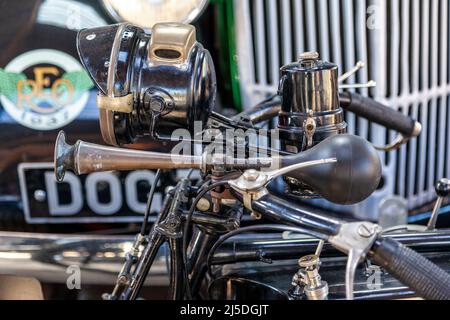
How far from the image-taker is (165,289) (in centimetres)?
142

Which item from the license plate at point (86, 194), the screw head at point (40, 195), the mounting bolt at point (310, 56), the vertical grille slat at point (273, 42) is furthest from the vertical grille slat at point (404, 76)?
the screw head at point (40, 195)

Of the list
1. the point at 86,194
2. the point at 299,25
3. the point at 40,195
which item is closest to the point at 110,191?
the point at 86,194

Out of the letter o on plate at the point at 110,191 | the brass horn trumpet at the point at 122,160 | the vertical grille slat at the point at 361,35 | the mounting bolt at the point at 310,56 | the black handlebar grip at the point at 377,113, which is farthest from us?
the letter o on plate at the point at 110,191

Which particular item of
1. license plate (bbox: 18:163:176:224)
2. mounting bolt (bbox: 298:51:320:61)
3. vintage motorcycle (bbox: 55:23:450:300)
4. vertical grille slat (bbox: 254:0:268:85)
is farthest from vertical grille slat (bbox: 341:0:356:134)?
license plate (bbox: 18:163:176:224)

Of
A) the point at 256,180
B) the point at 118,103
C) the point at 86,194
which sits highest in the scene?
the point at 118,103

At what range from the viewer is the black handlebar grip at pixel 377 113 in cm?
125

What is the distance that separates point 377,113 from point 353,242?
0.60m

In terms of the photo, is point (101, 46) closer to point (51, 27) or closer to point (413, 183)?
point (51, 27)

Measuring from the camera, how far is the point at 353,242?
74 cm

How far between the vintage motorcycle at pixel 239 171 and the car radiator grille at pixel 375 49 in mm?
323

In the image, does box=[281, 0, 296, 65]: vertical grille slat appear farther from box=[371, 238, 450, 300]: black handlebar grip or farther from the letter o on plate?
box=[371, 238, 450, 300]: black handlebar grip

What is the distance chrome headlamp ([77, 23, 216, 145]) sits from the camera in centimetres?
91

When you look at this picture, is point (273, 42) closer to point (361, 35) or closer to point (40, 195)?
point (361, 35)

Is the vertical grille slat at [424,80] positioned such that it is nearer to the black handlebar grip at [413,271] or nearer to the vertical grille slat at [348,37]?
the vertical grille slat at [348,37]
